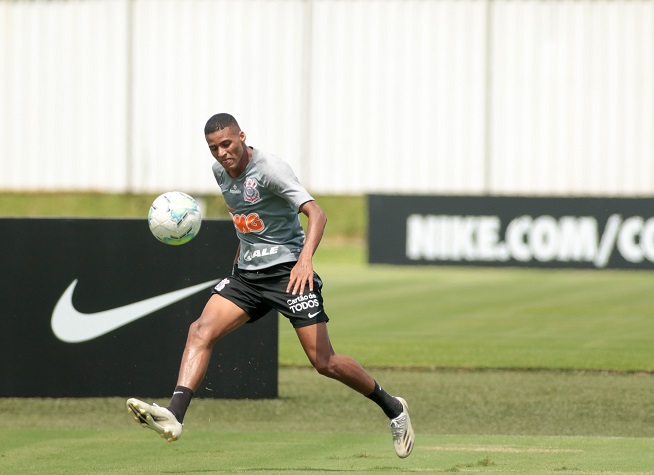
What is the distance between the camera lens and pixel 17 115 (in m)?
35.1

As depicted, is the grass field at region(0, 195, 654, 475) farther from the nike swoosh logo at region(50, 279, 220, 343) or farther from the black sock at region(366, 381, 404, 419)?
the nike swoosh logo at region(50, 279, 220, 343)

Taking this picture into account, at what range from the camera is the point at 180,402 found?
7.95 metres

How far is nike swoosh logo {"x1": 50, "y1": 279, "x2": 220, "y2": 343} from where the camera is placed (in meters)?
11.2

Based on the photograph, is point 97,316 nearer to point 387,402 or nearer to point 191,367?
point 191,367

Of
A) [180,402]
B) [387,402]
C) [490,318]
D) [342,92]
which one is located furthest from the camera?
[342,92]

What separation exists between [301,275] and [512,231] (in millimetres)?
18005

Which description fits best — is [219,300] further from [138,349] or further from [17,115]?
[17,115]

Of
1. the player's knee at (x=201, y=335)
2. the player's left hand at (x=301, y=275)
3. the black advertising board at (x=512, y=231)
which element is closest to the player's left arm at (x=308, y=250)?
the player's left hand at (x=301, y=275)

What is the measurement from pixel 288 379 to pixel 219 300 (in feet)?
15.4

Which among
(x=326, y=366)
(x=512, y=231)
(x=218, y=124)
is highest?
(x=218, y=124)

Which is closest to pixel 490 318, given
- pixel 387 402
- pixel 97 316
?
pixel 97 316

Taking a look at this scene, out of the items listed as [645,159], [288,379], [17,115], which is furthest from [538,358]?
[17,115]

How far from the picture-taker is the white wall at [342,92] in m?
32.8

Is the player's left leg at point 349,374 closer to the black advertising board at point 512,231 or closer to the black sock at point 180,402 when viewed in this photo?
the black sock at point 180,402
